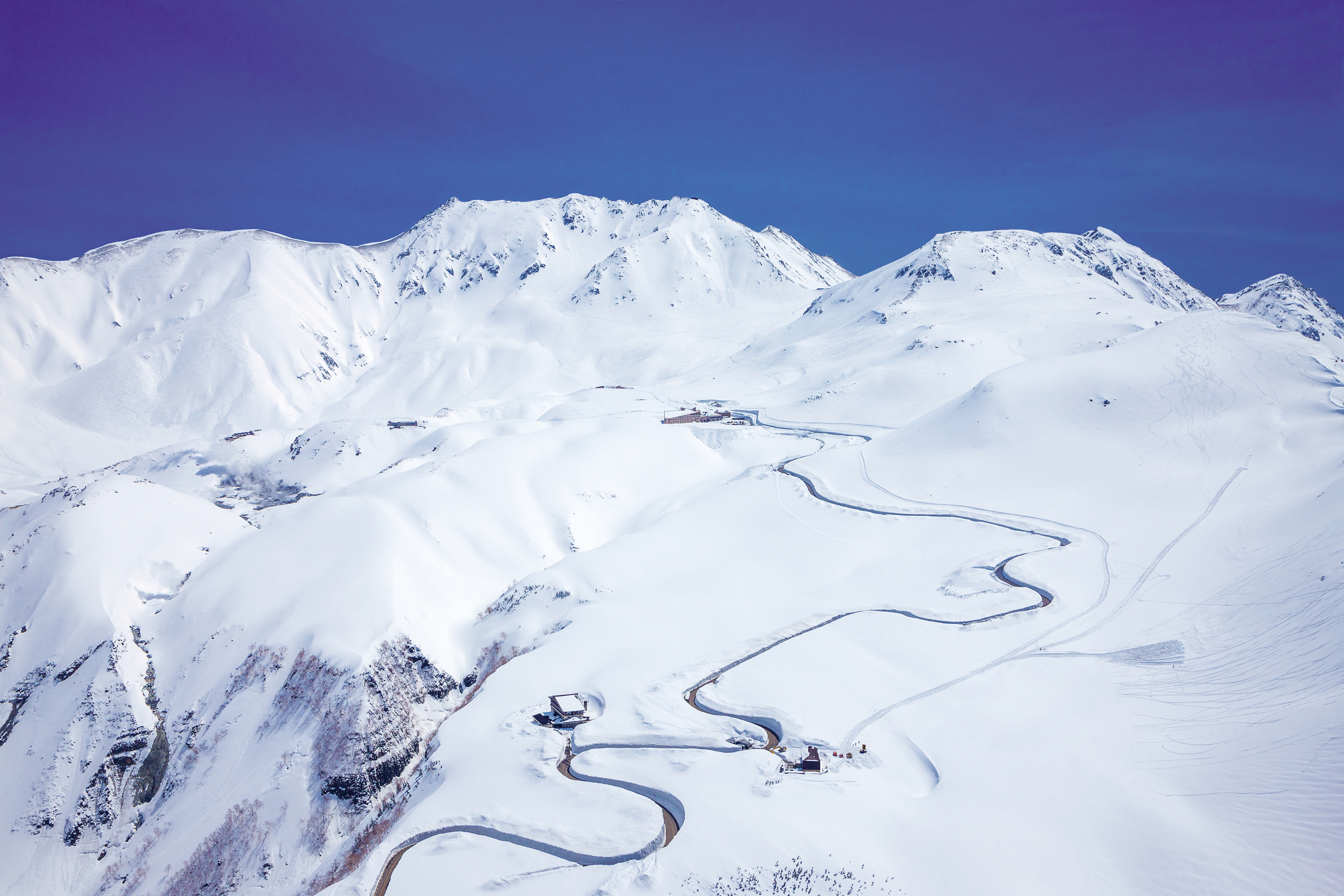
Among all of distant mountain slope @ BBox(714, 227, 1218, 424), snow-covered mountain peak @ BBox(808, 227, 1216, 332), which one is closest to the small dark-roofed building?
distant mountain slope @ BBox(714, 227, 1218, 424)

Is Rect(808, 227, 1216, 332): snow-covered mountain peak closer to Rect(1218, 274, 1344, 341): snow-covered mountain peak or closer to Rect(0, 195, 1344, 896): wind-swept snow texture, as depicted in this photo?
Rect(1218, 274, 1344, 341): snow-covered mountain peak

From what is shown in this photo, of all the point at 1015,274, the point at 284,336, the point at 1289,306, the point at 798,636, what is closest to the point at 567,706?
the point at 798,636

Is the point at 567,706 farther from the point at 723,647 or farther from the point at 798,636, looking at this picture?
the point at 798,636

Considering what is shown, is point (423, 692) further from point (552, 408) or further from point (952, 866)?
point (552, 408)

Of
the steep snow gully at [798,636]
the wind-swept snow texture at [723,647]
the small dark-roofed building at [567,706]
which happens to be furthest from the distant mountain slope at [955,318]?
the small dark-roofed building at [567,706]

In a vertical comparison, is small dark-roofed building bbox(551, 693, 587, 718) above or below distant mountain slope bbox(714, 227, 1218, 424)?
below

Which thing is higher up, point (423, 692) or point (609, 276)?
point (609, 276)

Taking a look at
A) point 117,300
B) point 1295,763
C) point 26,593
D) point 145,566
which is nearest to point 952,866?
point 1295,763
